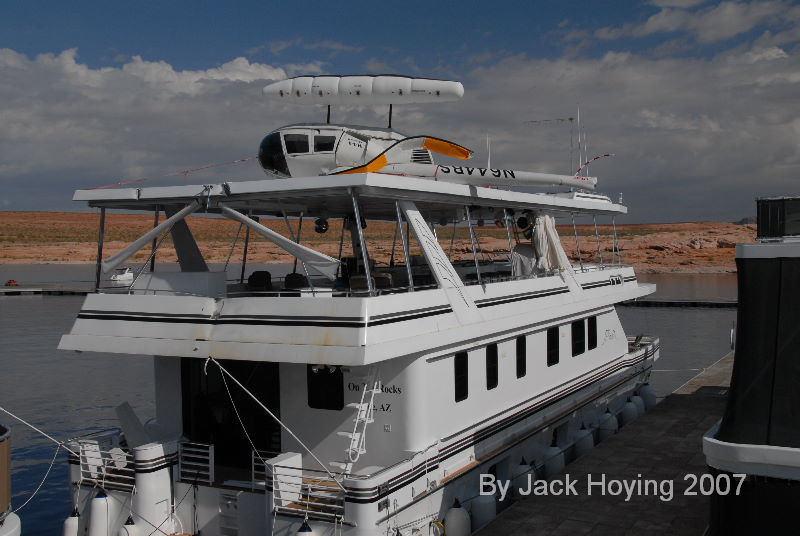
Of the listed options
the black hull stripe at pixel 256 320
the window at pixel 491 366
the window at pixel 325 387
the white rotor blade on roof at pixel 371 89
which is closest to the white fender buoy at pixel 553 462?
the window at pixel 491 366

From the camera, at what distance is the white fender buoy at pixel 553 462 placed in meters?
13.6

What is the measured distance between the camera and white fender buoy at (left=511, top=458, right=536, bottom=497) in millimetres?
12312

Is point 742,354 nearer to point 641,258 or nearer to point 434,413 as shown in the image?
point 434,413

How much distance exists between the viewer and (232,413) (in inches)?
456

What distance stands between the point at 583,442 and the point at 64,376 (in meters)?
19.5

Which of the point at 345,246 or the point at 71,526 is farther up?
the point at 345,246

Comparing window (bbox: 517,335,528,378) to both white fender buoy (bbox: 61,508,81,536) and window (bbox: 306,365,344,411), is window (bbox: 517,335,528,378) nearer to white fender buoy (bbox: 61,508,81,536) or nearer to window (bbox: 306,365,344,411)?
window (bbox: 306,365,344,411)

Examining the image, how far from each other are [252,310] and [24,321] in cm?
3634

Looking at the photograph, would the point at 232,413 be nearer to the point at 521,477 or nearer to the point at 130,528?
the point at 130,528

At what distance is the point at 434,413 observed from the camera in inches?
415

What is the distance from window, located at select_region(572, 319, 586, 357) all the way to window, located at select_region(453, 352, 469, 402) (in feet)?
16.9

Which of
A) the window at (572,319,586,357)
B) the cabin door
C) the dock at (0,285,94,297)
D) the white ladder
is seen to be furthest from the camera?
the dock at (0,285,94,297)

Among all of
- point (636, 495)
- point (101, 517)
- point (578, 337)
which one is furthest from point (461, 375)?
point (578, 337)

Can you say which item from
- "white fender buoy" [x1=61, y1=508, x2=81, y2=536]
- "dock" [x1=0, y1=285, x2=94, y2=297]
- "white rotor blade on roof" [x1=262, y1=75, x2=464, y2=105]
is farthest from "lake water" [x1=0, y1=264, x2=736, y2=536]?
"white rotor blade on roof" [x1=262, y1=75, x2=464, y2=105]
